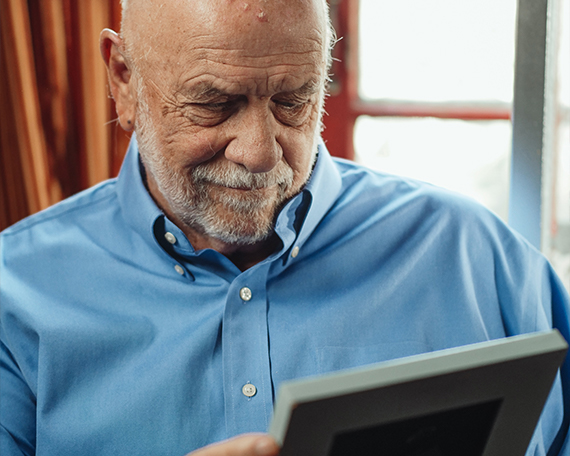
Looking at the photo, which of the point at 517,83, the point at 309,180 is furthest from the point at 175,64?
the point at 517,83

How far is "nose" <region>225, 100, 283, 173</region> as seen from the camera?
1.04 metres

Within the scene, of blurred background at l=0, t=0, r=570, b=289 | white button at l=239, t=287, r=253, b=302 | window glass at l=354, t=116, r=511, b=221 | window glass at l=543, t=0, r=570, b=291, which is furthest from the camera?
window glass at l=354, t=116, r=511, b=221

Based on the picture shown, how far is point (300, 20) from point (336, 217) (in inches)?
15.8

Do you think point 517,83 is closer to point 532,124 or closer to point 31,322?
point 532,124

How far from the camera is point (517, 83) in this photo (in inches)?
57.8

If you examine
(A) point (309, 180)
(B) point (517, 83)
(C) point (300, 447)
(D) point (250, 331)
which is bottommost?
(D) point (250, 331)

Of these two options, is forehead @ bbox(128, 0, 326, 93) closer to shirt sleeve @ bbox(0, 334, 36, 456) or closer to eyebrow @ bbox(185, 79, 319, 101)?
eyebrow @ bbox(185, 79, 319, 101)

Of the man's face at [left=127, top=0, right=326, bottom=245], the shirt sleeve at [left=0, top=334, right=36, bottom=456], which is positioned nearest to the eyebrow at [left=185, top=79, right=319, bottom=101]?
the man's face at [left=127, top=0, right=326, bottom=245]

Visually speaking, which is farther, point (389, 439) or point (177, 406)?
point (177, 406)

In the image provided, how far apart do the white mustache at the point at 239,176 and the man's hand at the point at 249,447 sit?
546mm

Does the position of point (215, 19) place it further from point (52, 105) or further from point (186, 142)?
point (52, 105)

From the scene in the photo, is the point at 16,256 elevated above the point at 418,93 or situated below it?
below

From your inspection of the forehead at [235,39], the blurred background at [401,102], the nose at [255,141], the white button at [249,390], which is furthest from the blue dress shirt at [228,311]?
the blurred background at [401,102]

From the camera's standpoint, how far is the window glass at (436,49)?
244 centimetres
